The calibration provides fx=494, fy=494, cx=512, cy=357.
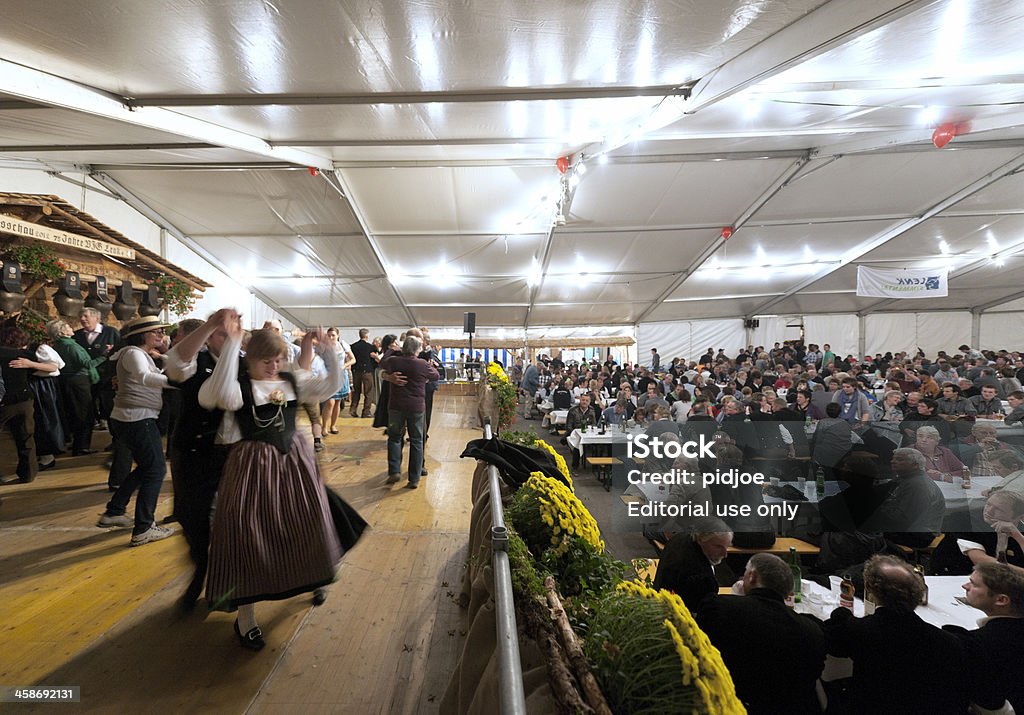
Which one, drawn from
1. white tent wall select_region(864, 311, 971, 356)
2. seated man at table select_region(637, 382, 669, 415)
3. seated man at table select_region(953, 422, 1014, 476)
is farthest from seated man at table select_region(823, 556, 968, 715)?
white tent wall select_region(864, 311, 971, 356)

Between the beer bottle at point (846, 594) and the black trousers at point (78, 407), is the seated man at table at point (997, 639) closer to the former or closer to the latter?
the beer bottle at point (846, 594)

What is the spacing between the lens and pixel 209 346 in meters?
2.49

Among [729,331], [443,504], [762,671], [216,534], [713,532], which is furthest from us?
[729,331]

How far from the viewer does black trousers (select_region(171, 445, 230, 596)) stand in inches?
89.4

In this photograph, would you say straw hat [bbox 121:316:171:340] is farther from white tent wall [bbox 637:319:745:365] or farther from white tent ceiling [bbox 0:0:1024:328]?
white tent wall [bbox 637:319:745:365]

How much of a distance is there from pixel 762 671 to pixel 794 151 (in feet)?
29.3

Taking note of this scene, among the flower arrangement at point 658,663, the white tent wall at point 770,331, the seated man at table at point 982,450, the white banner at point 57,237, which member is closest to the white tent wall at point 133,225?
the white banner at point 57,237

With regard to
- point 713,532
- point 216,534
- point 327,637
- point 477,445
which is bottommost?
point 327,637

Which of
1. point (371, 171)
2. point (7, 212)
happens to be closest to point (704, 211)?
point (371, 171)

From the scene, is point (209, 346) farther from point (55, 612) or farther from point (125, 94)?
point (125, 94)

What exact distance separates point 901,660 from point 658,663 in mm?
1640

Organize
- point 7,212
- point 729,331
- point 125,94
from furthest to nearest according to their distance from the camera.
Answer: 1. point 729,331
2. point 7,212
3. point 125,94

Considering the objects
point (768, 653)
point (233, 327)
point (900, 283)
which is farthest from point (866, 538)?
point (900, 283)

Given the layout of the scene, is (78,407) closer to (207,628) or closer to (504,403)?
(207,628)
